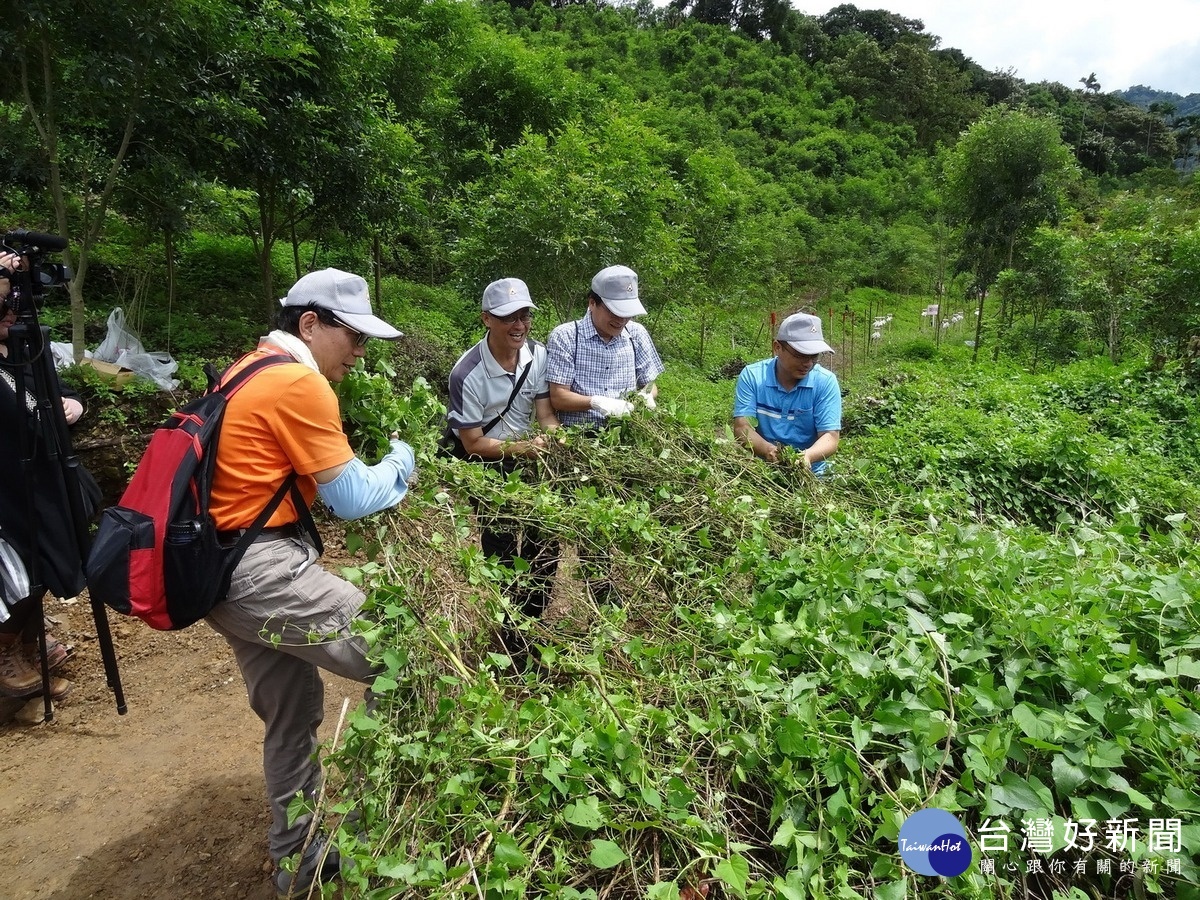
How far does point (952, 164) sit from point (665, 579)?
1613cm

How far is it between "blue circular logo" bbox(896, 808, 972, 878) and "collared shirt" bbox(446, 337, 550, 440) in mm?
1998

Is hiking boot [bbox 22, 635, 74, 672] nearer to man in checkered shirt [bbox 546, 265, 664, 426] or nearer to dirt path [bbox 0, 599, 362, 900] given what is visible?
dirt path [bbox 0, 599, 362, 900]

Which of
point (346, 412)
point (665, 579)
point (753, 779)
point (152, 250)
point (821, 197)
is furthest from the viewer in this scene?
point (821, 197)

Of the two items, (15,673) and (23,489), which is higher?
(23,489)

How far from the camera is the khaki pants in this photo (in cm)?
184

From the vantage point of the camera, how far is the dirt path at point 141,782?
2.43 meters

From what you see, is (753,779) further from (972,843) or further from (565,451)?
(565,451)

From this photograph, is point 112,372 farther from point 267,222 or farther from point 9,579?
point 267,222

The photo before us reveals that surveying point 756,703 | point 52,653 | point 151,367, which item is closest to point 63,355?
point 151,367

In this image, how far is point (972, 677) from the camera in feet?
4.85

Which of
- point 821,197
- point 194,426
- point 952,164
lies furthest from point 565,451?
point 821,197

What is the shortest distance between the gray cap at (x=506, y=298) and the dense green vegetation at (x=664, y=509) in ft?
1.51

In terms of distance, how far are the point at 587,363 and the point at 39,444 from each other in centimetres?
218

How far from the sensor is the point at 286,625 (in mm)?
1853
